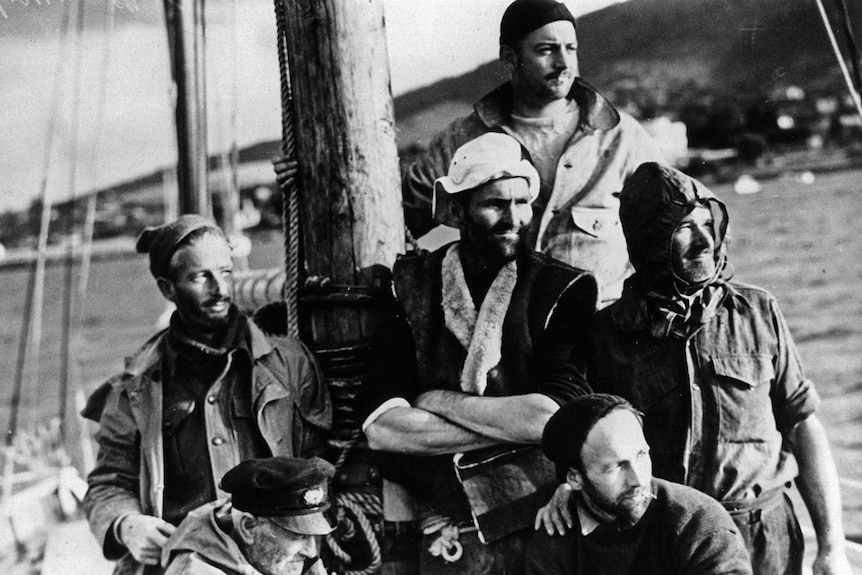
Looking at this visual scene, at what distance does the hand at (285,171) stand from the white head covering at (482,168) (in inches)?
19.6

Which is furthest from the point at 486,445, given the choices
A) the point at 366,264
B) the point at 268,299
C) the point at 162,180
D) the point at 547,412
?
the point at 162,180

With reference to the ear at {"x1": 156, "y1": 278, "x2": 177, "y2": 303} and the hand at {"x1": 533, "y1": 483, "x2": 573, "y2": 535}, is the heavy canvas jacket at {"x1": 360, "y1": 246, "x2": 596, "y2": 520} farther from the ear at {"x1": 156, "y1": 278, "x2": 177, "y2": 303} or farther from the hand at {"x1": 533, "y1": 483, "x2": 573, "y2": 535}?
the ear at {"x1": 156, "y1": 278, "x2": 177, "y2": 303}

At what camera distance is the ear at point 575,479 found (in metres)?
3.60

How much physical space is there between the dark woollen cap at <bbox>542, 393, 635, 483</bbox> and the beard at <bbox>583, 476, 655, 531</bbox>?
134 millimetres

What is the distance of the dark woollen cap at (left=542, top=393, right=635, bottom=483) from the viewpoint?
3574mm

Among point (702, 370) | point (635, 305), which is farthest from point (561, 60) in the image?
point (702, 370)

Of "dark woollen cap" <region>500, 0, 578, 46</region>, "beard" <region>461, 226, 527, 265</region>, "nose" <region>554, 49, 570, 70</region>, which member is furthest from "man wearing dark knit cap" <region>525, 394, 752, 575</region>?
"dark woollen cap" <region>500, 0, 578, 46</region>

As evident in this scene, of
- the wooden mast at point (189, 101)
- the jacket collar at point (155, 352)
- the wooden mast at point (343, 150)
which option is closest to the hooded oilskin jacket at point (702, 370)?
the wooden mast at point (343, 150)

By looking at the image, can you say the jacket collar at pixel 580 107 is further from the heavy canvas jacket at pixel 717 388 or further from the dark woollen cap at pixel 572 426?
the dark woollen cap at pixel 572 426

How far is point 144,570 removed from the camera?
396 centimetres

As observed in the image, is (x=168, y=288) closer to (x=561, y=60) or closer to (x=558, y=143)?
(x=558, y=143)

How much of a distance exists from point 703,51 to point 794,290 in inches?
36.9

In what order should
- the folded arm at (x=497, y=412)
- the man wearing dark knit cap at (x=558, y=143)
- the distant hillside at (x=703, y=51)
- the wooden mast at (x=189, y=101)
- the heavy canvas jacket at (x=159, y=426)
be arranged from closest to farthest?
the folded arm at (x=497, y=412) → the heavy canvas jacket at (x=159, y=426) → the man wearing dark knit cap at (x=558, y=143) → the distant hillside at (x=703, y=51) → the wooden mast at (x=189, y=101)

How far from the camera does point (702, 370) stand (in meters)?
3.80
